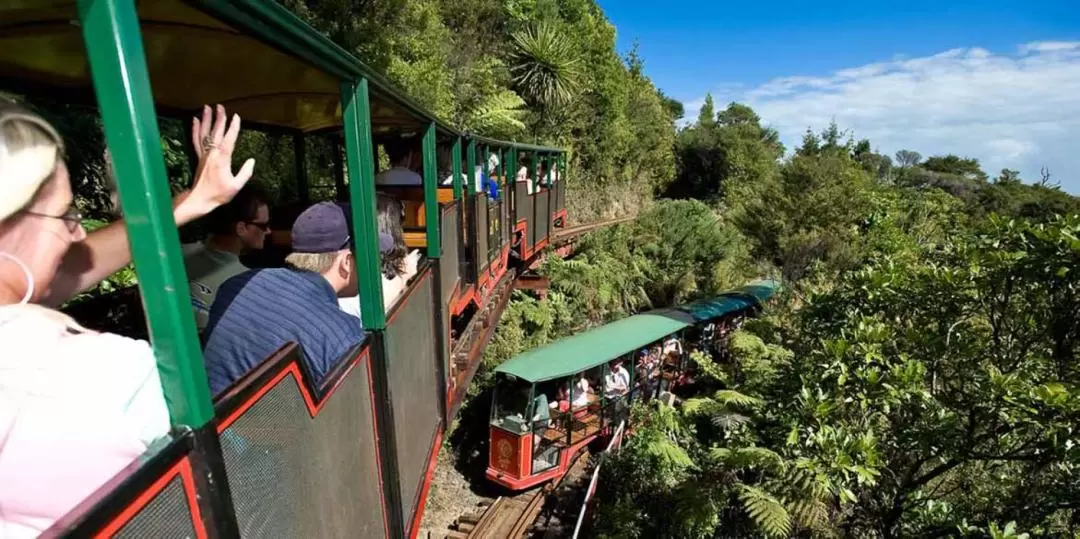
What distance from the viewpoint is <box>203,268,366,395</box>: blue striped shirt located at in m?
1.50

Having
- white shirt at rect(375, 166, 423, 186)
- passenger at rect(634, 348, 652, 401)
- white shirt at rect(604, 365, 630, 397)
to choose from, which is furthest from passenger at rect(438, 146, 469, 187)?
passenger at rect(634, 348, 652, 401)

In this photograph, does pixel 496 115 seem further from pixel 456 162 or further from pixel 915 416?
pixel 915 416

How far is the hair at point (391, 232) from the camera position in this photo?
2.75 meters

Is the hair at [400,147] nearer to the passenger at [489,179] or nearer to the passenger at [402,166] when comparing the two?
the passenger at [402,166]

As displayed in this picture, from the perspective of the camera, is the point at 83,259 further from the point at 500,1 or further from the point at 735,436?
the point at 500,1

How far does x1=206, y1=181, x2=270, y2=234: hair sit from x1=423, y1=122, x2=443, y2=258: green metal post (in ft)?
3.10

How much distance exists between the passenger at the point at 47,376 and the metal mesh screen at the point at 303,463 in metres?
0.24

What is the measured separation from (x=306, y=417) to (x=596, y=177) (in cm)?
2504

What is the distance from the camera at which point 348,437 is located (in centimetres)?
183

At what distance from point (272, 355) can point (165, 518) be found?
0.49 metres

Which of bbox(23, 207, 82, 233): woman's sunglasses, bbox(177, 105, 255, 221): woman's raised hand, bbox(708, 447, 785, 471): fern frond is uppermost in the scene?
bbox(177, 105, 255, 221): woman's raised hand

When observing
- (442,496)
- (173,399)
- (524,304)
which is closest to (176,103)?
(173,399)

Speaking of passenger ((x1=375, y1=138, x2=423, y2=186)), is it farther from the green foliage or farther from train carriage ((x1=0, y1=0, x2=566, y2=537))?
the green foliage

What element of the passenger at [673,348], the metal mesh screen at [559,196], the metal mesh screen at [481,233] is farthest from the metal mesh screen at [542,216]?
the metal mesh screen at [481,233]
